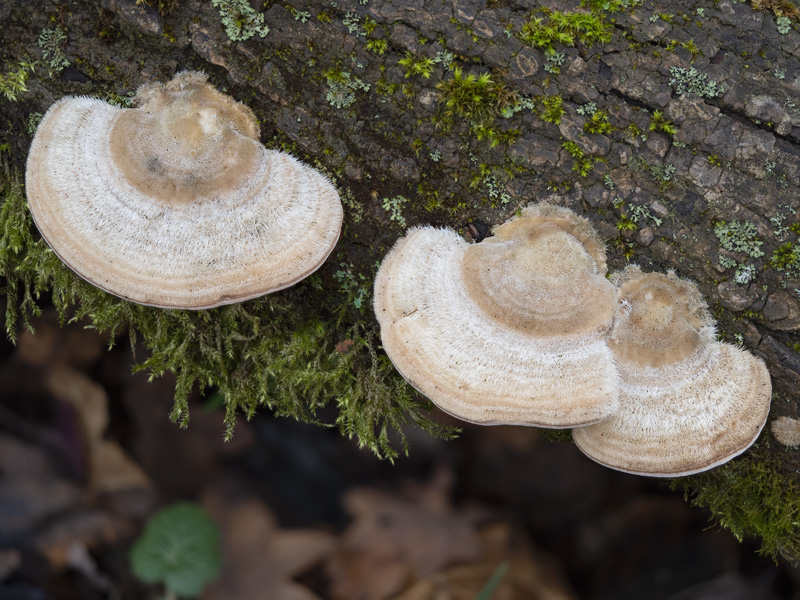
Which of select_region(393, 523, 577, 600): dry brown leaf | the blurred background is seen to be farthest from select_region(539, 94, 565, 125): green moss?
select_region(393, 523, 577, 600): dry brown leaf

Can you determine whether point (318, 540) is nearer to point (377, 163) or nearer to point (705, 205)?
point (377, 163)

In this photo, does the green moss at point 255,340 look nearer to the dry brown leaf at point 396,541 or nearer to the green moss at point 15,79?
the green moss at point 15,79

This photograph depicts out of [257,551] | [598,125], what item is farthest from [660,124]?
[257,551]

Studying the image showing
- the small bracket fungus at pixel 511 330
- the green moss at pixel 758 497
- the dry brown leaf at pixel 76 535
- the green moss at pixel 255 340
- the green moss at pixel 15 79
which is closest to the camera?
the small bracket fungus at pixel 511 330

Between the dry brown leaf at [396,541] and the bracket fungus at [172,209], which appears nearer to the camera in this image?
the bracket fungus at [172,209]

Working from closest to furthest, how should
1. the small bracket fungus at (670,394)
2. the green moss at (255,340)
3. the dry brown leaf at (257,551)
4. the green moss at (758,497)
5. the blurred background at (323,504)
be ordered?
the small bracket fungus at (670,394) < the green moss at (758,497) < the green moss at (255,340) < the blurred background at (323,504) < the dry brown leaf at (257,551)

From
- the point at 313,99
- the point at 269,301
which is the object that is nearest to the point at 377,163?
the point at 313,99

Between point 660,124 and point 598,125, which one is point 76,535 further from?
point 660,124

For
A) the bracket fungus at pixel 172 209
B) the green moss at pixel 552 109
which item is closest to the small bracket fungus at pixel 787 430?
the green moss at pixel 552 109
